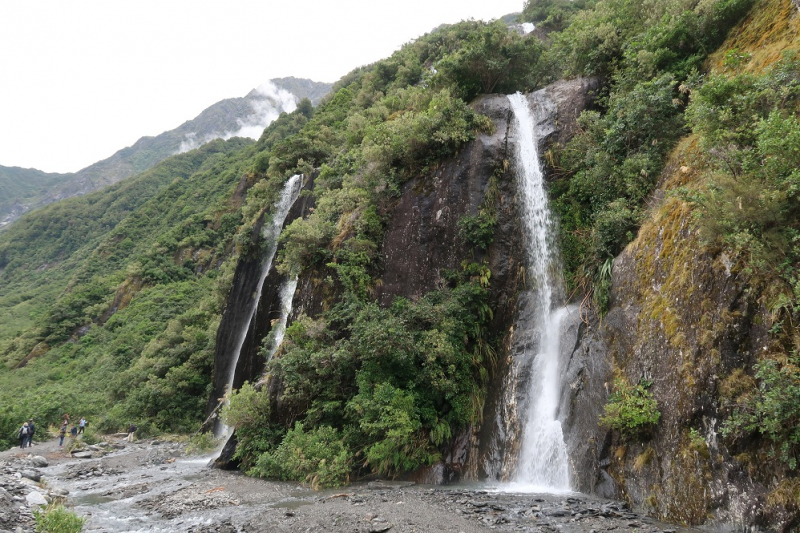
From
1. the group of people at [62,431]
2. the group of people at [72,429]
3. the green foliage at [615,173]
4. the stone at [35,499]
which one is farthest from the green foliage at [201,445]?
the green foliage at [615,173]

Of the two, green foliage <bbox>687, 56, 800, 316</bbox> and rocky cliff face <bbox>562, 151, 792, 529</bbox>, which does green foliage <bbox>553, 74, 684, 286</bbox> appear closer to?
rocky cliff face <bbox>562, 151, 792, 529</bbox>

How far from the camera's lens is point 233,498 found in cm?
1002

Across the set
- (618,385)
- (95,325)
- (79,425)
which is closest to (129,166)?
(95,325)

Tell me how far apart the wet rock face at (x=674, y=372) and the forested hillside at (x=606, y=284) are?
0.04 metres

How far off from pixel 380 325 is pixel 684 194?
8339 millimetres

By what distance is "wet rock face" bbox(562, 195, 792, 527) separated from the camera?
601 centimetres

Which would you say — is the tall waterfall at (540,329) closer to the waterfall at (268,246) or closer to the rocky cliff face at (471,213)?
the rocky cliff face at (471,213)

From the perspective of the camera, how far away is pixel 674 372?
719 centimetres

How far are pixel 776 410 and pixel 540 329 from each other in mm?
7244

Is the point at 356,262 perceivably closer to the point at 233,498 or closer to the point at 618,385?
the point at 233,498

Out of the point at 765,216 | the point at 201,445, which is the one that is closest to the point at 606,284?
the point at 765,216

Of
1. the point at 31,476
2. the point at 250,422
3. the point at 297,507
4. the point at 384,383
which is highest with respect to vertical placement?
the point at 384,383

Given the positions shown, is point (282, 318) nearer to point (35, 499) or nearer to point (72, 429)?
point (35, 499)

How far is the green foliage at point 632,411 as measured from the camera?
729cm
